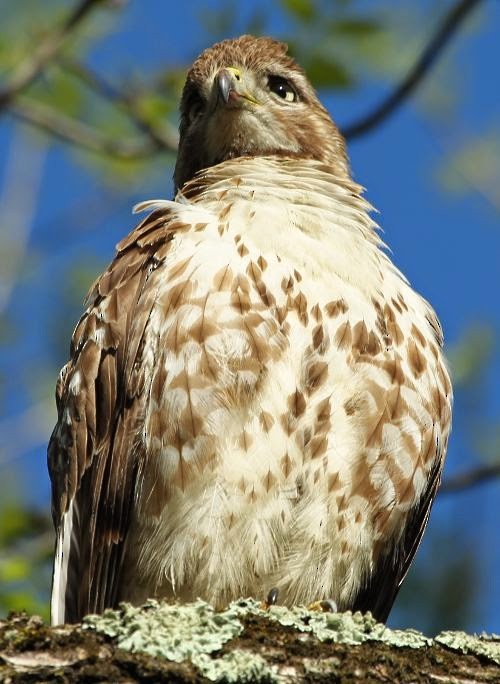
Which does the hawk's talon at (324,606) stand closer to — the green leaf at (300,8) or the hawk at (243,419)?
the hawk at (243,419)

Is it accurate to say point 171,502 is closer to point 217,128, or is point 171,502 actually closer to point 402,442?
point 402,442

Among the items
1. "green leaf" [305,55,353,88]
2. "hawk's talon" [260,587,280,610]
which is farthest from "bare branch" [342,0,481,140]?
"hawk's talon" [260,587,280,610]

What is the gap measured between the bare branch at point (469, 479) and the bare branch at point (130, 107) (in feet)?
8.52

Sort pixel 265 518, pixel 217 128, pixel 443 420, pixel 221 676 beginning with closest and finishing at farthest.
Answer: pixel 221 676 < pixel 265 518 < pixel 443 420 < pixel 217 128

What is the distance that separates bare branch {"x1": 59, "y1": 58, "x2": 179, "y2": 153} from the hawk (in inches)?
56.2

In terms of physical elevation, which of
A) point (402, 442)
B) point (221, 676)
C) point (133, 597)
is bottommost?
point (221, 676)

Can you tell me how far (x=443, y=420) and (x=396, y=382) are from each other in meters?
0.48

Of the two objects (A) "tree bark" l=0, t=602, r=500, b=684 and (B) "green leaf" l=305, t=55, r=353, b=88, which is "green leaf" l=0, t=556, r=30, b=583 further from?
(B) "green leaf" l=305, t=55, r=353, b=88

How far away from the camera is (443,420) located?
5762 mm

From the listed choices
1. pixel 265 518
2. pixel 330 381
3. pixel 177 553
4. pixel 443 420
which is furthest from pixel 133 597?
pixel 443 420

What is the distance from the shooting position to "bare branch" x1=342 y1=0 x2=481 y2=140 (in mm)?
5926

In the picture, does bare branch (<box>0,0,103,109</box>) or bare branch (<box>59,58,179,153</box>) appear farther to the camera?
bare branch (<box>59,58,179,153</box>)

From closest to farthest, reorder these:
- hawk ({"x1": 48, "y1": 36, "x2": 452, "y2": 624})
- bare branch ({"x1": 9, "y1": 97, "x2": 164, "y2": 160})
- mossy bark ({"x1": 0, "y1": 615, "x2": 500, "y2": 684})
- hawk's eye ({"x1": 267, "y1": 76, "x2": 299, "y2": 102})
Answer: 1. mossy bark ({"x1": 0, "y1": 615, "x2": 500, "y2": 684})
2. hawk ({"x1": 48, "y1": 36, "x2": 452, "y2": 624})
3. bare branch ({"x1": 9, "y1": 97, "x2": 164, "y2": 160})
4. hawk's eye ({"x1": 267, "y1": 76, "x2": 299, "y2": 102})

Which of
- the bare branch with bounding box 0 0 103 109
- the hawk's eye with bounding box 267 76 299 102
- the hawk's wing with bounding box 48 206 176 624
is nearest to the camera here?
the hawk's wing with bounding box 48 206 176 624
